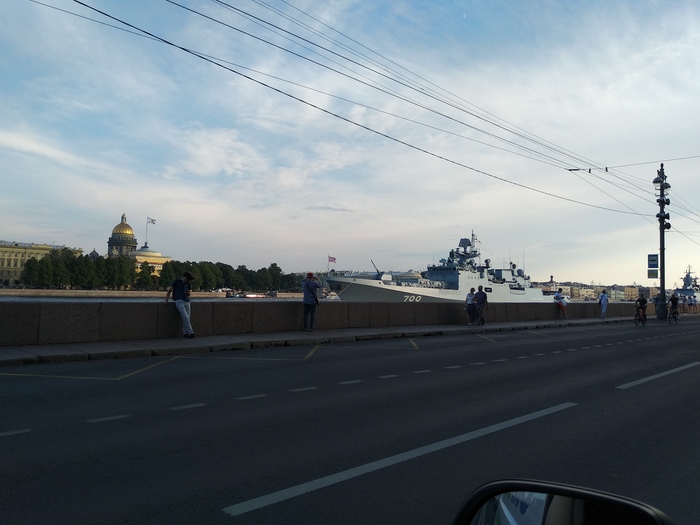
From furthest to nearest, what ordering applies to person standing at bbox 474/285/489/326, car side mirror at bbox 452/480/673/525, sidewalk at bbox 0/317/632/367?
1. person standing at bbox 474/285/489/326
2. sidewalk at bbox 0/317/632/367
3. car side mirror at bbox 452/480/673/525

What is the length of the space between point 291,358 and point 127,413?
6073 millimetres

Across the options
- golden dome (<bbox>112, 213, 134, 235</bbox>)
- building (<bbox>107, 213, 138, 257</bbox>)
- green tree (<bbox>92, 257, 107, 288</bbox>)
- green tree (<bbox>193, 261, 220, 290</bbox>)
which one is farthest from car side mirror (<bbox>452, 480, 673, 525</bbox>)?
golden dome (<bbox>112, 213, 134, 235</bbox>)

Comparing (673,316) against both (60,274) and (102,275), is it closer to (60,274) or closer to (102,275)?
(102,275)

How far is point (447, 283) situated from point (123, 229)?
4271 inches

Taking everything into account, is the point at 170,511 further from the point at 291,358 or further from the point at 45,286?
the point at 45,286

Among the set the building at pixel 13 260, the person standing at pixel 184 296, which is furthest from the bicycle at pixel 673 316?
the building at pixel 13 260

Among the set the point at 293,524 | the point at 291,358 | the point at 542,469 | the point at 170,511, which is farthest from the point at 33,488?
the point at 291,358

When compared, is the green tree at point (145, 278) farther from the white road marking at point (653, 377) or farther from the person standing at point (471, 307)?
the white road marking at point (653, 377)

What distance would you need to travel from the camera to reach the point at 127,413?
7113 mm

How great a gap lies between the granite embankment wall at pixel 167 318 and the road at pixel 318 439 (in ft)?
8.06

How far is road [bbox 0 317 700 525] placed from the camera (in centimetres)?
428

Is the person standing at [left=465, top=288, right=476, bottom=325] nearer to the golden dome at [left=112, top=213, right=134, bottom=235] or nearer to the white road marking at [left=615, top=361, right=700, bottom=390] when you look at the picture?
the white road marking at [left=615, top=361, right=700, bottom=390]

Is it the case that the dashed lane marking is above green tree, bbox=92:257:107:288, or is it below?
below

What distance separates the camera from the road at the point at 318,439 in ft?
14.0
